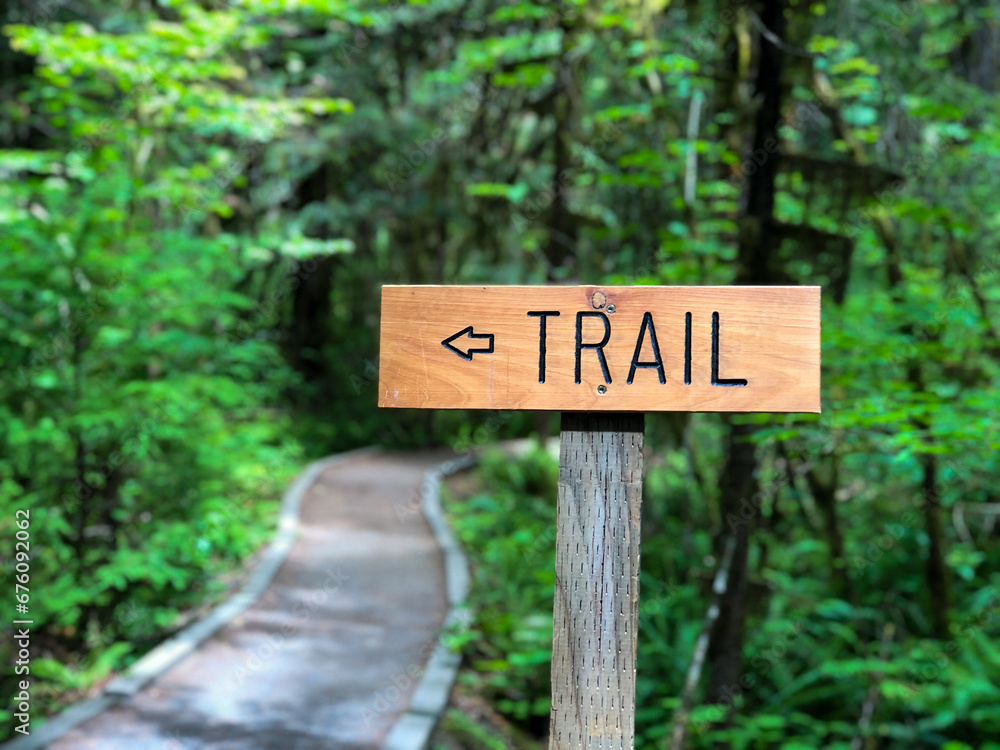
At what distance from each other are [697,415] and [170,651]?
4532mm

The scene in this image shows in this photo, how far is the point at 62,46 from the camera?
5.53m

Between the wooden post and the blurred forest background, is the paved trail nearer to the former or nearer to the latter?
the blurred forest background

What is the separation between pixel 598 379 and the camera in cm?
183

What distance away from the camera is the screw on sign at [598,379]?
5.97ft

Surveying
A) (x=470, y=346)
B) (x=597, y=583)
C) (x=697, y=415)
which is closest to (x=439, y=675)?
(x=697, y=415)

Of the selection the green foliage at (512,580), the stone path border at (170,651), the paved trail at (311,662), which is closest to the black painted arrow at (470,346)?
the green foliage at (512,580)

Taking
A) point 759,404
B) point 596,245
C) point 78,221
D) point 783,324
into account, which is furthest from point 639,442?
point 596,245

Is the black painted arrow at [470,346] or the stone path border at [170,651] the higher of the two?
the black painted arrow at [470,346]

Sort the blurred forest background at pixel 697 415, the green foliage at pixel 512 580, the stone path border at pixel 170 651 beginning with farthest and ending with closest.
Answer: the green foliage at pixel 512 580 → the stone path border at pixel 170 651 → the blurred forest background at pixel 697 415

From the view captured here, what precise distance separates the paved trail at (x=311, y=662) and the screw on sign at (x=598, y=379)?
10.4 ft

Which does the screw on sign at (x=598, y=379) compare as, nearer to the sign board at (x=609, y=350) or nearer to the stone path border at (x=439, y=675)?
the sign board at (x=609, y=350)

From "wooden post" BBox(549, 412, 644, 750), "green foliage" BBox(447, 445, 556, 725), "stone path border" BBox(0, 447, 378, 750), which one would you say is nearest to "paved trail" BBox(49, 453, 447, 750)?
"stone path border" BBox(0, 447, 378, 750)

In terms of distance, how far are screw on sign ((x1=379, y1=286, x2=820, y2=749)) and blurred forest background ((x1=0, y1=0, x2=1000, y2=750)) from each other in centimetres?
144

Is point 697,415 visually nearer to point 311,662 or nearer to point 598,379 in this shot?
point 311,662
